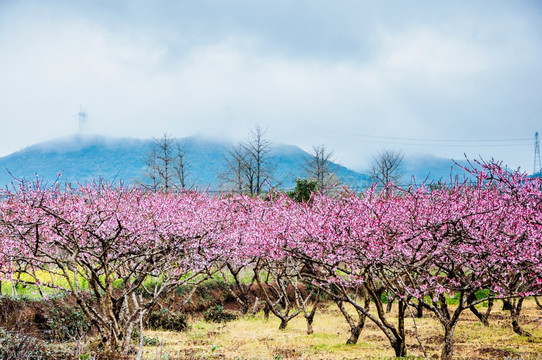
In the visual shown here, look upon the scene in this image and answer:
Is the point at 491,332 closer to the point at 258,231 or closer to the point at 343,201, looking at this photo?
the point at 343,201

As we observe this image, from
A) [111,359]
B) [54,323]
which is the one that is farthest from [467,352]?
[54,323]

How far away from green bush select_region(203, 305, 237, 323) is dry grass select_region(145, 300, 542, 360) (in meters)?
0.41

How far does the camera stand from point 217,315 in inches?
695

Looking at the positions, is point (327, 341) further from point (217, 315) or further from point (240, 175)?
point (240, 175)

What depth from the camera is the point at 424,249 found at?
11.3m

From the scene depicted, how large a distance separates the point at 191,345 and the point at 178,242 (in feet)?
11.0

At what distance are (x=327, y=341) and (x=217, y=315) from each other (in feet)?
19.2

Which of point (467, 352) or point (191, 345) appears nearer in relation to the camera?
point (467, 352)

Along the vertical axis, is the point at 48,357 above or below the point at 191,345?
above

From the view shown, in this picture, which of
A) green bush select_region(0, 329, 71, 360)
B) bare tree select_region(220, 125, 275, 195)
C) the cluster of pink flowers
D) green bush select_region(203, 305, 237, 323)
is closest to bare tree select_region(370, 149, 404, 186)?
bare tree select_region(220, 125, 275, 195)

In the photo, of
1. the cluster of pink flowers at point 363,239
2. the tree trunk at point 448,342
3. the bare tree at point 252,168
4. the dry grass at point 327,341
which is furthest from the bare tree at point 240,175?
the tree trunk at point 448,342

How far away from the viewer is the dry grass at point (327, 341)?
10.7 m

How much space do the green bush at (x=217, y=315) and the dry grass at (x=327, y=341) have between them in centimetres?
41

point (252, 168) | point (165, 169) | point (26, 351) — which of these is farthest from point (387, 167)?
point (26, 351)
